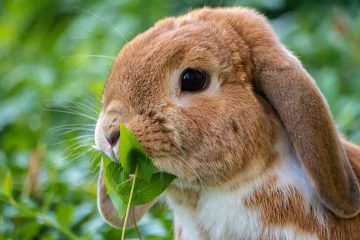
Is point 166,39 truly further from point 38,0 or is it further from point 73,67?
point 38,0

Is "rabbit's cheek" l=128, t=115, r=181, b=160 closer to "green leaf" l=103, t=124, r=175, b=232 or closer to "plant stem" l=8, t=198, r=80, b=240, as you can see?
"green leaf" l=103, t=124, r=175, b=232

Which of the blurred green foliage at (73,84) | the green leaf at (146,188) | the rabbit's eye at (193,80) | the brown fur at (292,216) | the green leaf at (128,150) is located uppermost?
the rabbit's eye at (193,80)

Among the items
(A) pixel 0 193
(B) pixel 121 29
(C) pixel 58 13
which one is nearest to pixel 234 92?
(A) pixel 0 193

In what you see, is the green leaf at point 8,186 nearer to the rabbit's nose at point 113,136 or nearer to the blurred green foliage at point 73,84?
the blurred green foliage at point 73,84

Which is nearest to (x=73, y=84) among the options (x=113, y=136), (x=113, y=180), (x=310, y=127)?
(x=113, y=180)

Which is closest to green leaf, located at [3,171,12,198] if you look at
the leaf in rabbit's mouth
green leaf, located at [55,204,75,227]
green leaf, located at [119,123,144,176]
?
green leaf, located at [55,204,75,227]

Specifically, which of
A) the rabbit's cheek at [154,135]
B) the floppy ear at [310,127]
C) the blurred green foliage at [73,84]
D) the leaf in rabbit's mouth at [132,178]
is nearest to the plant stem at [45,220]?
the blurred green foliage at [73,84]

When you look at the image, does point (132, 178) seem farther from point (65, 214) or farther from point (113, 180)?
point (65, 214)
